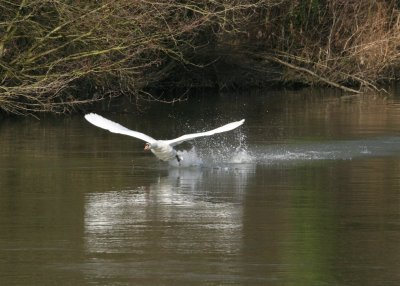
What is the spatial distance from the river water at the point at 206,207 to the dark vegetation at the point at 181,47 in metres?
1.25

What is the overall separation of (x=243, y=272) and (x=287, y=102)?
19.8m

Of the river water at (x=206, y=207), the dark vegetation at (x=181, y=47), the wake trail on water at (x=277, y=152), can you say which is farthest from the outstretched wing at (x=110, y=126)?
the dark vegetation at (x=181, y=47)

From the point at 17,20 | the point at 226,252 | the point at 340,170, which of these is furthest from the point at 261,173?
the point at 17,20

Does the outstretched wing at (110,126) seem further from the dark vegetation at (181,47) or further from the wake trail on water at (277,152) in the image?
the dark vegetation at (181,47)

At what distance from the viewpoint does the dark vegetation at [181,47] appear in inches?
930

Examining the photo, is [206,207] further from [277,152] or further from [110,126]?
[277,152]

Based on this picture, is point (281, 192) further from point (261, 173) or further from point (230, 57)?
point (230, 57)

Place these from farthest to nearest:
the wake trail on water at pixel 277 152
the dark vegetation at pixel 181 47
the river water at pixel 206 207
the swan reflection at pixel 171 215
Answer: the dark vegetation at pixel 181 47 → the wake trail on water at pixel 277 152 → the swan reflection at pixel 171 215 → the river water at pixel 206 207

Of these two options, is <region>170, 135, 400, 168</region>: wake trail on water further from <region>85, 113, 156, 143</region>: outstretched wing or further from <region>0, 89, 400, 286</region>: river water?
<region>85, 113, 156, 143</region>: outstretched wing

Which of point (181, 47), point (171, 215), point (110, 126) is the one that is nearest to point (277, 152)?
point (110, 126)

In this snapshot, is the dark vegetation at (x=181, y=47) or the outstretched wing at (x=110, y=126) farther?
the dark vegetation at (x=181, y=47)

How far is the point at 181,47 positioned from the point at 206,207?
664 inches

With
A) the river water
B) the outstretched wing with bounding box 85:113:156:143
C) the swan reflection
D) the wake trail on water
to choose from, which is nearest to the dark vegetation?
the river water

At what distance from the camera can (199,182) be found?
15734mm
